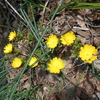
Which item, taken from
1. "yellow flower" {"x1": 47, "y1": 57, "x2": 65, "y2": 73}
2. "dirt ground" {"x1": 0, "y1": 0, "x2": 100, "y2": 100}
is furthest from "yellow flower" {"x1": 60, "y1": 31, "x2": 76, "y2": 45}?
"yellow flower" {"x1": 47, "y1": 57, "x2": 65, "y2": 73}

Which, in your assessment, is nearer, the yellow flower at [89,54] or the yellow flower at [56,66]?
the yellow flower at [89,54]

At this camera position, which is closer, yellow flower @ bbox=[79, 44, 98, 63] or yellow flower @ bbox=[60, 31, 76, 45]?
yellow flower @ bbox=[79, 44, 98, 63]

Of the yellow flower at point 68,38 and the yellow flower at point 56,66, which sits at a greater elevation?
the yellow flower at point 68,38

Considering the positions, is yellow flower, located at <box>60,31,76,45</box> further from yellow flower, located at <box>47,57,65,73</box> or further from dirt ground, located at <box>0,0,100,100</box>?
yellow flower, located at <box>47,57,65,73</box>

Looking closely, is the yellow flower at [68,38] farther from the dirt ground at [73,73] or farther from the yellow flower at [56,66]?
the yellow flower at [56,66]

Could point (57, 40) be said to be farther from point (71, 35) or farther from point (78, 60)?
point (78, 60)

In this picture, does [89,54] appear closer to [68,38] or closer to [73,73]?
[68,38]

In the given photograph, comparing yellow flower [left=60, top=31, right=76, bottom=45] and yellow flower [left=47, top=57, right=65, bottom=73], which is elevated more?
yellow flower [left=60, top=31, right=76, bottom=45]

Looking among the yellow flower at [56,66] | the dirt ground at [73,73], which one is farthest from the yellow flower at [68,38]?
the yellow flower at [56,66]

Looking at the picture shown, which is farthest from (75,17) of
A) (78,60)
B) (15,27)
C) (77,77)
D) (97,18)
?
(15,27)
